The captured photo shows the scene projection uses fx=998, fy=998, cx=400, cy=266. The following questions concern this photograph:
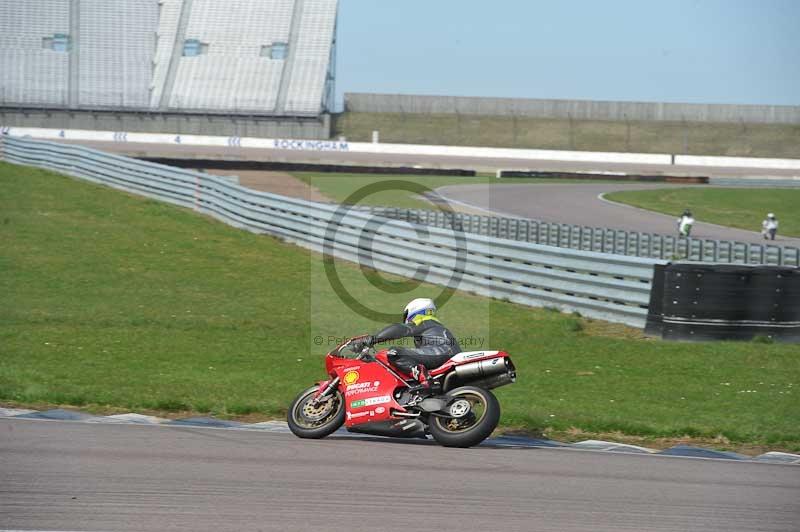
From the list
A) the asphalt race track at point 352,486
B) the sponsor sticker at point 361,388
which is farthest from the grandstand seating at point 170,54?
the asphalt race track at point 352,486

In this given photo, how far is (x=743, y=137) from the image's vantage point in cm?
7706

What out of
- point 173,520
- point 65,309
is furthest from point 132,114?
point 173,520

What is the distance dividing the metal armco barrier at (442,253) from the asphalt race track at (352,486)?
7.27 meters

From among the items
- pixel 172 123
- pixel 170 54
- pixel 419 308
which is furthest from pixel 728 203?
pixel 170 54

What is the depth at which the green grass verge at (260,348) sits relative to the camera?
10.5m

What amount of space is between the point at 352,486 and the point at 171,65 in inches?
2843

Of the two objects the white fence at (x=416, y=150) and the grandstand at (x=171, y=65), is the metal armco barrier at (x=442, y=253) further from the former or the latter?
the grandstand at (x=171, y=65)

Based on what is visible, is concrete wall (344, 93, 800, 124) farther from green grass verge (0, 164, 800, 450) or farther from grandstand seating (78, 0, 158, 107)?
green grass verge (0, 164, 800, 450)

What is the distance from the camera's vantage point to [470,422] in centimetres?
839

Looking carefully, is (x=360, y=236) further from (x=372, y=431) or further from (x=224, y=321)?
(x=372, y=431)

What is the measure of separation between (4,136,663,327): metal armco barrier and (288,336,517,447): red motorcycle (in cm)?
697

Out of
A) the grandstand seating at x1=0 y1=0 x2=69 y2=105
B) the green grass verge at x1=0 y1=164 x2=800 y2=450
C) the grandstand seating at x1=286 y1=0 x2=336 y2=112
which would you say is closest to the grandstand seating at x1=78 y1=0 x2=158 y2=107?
the grandstand seating at x1=0 y1=0 x2=69 y2=105

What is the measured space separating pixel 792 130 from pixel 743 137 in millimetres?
3752

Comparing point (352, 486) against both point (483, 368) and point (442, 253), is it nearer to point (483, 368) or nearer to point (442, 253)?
point (483, 368)
